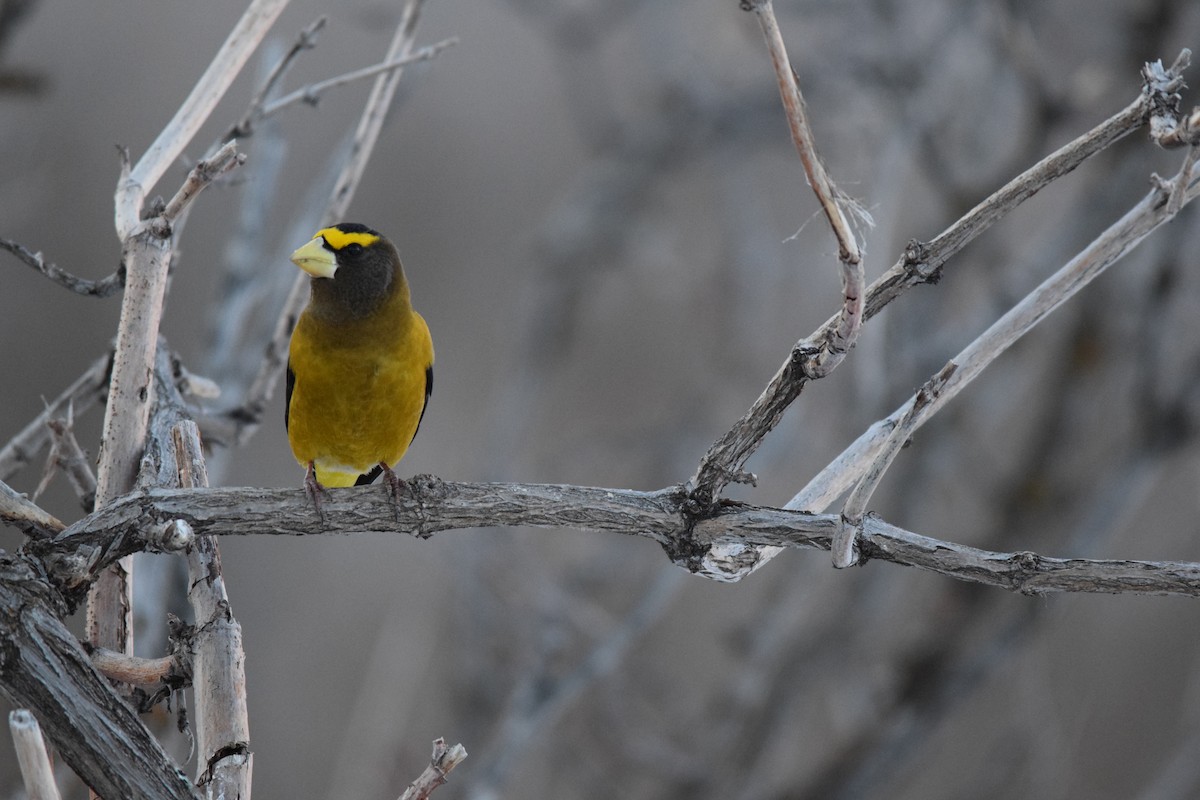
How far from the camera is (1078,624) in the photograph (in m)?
5.94

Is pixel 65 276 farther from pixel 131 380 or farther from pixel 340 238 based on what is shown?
pixel 340 238

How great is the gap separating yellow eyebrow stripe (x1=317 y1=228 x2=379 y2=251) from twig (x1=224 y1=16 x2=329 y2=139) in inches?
9.5

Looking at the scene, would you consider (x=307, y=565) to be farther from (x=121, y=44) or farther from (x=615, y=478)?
(x=121, y=44)

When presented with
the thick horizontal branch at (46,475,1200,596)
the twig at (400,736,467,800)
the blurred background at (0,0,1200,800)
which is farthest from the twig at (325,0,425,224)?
the twig at (400,736,467,800)

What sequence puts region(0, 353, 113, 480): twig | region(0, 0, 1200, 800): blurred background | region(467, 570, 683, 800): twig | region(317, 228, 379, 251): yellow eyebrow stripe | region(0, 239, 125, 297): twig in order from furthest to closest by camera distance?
region(0, 0, 1200, 800): blurred background < region(467, 570, 683, 800): twig < region(317, 228, 379, 251): yellow eyebrow stripe < region(0, 353, 113, 480): twig < region(0, 239, 125, 297): twig

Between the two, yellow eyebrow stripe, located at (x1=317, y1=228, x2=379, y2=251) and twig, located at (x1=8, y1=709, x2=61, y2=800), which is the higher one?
yellow eyebrow stripe, located at (x1=317, y1=228, x2=379, y2=251)

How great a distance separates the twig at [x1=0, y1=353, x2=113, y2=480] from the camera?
184 centimetres

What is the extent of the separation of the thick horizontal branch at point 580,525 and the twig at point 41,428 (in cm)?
41

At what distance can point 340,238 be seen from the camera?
230 cm

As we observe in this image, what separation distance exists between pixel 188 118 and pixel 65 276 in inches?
11.5

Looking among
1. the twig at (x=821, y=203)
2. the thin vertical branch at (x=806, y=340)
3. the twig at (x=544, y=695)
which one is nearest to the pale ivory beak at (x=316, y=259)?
the thin vertical branch at (x=806, y=340)

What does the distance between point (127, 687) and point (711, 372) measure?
153 inches

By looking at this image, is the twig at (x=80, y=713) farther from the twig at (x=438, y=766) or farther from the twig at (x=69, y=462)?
the twig at (x=69, y=462)

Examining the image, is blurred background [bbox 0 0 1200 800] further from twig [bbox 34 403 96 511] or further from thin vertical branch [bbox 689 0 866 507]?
thin vertical branch [bbox 689 0 866 507]
